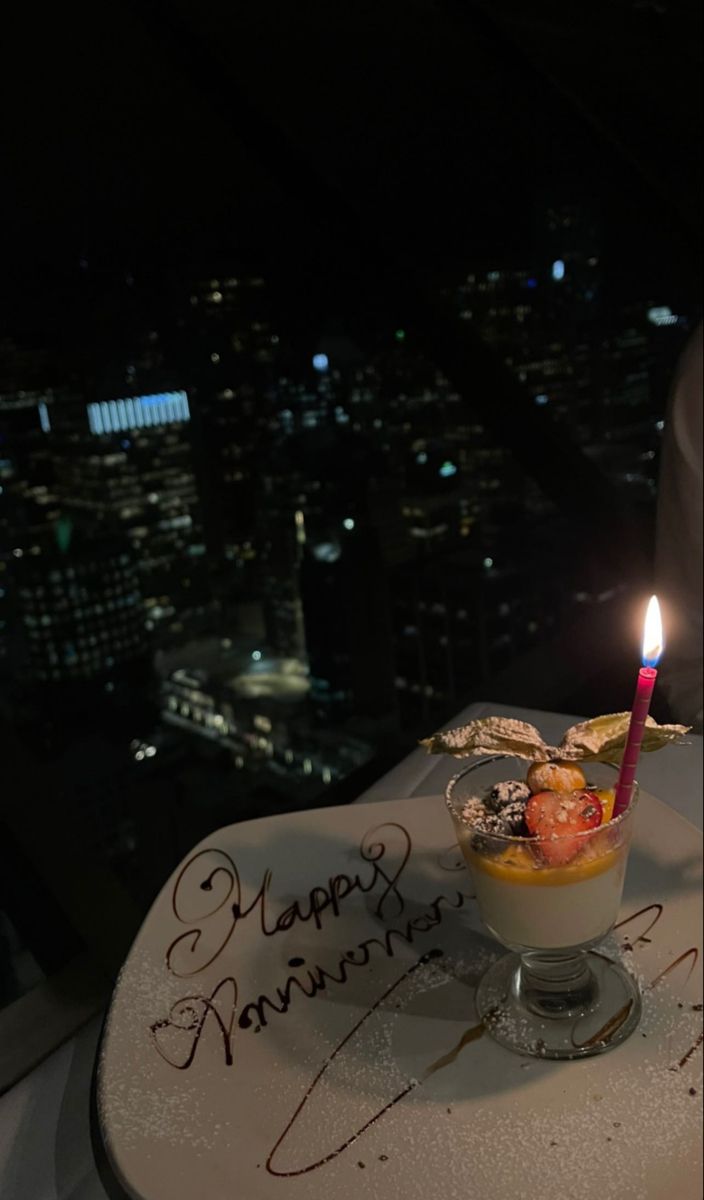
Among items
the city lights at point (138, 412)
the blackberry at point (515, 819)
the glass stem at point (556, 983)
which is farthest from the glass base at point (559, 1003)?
the city lights at point (138, 412)

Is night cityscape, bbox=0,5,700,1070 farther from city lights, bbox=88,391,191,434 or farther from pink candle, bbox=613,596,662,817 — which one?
pink candle, bbox=613,596,662,817

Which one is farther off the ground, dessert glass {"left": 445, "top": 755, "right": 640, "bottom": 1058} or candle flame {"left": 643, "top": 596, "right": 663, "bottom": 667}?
candle flame {"left": 643, "top": 596, "right": 663, "bottom": 667}

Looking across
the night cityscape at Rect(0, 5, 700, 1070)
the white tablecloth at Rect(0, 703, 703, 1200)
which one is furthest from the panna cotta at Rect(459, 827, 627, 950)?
the night cityscape at Rect(0, 5, 700, 1070)

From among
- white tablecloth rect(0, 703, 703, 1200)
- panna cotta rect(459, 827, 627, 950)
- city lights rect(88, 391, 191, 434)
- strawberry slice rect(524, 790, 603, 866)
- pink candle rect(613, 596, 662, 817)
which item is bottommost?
white tablecloth rect(0, 703, 703, 1200)

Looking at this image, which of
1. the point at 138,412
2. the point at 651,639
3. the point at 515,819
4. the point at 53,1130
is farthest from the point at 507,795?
the point at 138,412

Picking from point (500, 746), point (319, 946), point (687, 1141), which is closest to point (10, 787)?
point (319, 946)

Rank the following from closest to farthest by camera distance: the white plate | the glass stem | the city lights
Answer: the white plate, the glass stem, the city lights

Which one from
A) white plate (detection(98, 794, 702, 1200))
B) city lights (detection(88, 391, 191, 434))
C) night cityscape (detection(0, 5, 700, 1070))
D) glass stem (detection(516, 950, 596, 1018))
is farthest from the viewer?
city lights (detection(88, 391, 191, 434))
